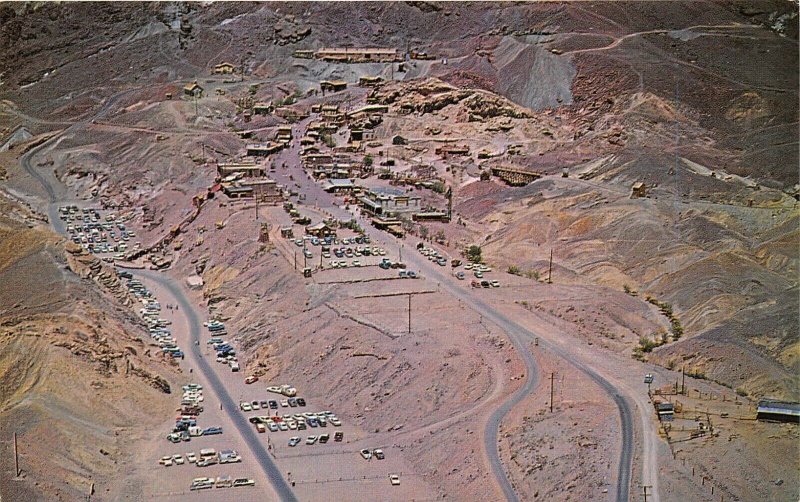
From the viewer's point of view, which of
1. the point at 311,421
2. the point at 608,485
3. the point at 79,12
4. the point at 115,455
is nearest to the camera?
the point at 608,485

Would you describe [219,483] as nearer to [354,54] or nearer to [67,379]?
[67,379]

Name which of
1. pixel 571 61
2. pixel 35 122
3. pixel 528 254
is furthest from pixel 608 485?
pixel 35 122

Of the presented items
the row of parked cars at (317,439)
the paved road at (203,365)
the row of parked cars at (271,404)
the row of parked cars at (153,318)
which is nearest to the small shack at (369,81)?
the paved road at (203,365)

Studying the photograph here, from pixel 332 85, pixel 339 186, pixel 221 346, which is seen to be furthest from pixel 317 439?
pixel 332 85

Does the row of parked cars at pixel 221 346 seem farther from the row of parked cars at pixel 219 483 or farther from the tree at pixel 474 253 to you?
the tree at pixel 474 253

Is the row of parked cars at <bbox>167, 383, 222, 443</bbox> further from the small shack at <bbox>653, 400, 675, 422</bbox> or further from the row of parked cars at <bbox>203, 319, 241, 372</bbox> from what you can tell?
the small shack at <bbox>653, 400, 675, 422</bbox>

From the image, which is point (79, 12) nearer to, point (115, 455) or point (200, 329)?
point (200, 329)

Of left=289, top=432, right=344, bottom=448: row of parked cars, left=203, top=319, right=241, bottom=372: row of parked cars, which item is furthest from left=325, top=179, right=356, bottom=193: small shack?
left=289, top=432, right=344, bottom=448: row of parked cars
